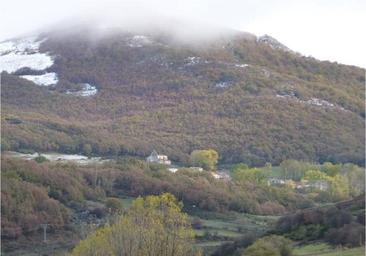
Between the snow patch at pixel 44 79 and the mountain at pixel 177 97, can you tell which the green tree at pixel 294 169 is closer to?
the mountain at pixel 177 97

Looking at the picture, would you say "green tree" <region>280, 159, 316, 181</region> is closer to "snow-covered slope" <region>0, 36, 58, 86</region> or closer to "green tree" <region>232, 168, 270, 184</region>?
Result: "green tree" <region>232, 168, 270, 184</region>

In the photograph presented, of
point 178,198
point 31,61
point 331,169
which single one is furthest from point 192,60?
point 178,198

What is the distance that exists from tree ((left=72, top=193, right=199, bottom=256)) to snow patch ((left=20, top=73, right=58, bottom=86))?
114 m

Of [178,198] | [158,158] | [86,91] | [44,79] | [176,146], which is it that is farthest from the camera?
[44,79]

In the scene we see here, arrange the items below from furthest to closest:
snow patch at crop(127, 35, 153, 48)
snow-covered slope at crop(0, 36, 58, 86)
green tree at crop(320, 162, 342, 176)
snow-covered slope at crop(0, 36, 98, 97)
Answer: snow patch at crop(127, 35, 153, 48) < snow-covered slope at crop(0, 36, 58, 86) < snow-covered slope at crop(0, 36, 98, 97) < green tree at crop(320, 162, 342, 176)

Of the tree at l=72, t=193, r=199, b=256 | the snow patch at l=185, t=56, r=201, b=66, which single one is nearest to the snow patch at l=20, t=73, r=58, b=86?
the snow patch at l=185, t=56, r=201, b=66

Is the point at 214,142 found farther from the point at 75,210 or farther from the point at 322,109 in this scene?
the point at 75,210

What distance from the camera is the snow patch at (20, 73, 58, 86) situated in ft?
458

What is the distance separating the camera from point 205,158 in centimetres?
9100

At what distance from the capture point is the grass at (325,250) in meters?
23.1

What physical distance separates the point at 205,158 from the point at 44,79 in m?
58.6

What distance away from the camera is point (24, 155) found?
81.6 m

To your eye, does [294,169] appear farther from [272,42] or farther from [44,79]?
[272,42]

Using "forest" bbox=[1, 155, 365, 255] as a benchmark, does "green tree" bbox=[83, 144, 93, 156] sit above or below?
below
